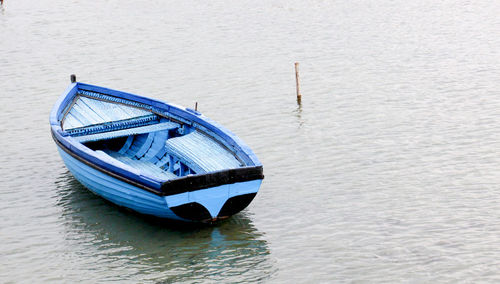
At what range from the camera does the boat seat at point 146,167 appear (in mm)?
21161

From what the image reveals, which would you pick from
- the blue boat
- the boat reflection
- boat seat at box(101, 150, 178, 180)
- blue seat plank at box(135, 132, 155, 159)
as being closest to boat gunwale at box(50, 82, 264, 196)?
the blue boat

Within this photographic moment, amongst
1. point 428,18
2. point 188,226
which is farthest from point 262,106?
point 428,18

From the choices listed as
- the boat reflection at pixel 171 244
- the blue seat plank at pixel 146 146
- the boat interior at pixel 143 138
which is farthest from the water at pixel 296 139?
the blue seat plank at pixel 146 146

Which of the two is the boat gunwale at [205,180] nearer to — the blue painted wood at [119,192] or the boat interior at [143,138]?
the blue painted wood at [119,192]

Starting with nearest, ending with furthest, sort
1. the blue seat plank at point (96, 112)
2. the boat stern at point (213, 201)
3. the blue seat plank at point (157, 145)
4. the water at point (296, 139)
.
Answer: the water at point (296, 139)
the boat stern at point (213, 201)
the blue seat plank at point (157, 145)
the blue seat plank at point (96, 112)

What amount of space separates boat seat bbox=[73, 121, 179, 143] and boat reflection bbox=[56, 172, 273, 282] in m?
1.97

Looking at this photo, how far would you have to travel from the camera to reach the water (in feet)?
57.8

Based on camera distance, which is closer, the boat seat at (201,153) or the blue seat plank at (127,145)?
the boat seat at (201,153)

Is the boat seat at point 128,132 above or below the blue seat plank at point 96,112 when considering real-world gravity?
below

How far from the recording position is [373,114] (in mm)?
27297

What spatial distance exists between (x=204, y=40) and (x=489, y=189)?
22635mm

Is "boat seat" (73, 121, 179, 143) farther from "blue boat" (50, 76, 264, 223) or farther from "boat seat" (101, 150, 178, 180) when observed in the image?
"boat seat" (101, 150, 178, 180)

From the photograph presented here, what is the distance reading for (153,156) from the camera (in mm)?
22375

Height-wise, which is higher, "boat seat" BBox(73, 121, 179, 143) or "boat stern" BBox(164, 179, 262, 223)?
"boat seat" BBox(73, 121, 179, 143)
